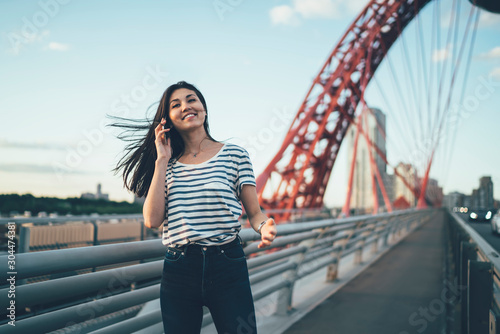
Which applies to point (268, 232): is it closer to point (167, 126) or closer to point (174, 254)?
point (174, 254)

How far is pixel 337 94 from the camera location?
18594 mm

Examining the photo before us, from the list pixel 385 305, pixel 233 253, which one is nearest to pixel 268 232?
pixel 233 253

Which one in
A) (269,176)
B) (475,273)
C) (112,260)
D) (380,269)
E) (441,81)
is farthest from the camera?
(441,81)

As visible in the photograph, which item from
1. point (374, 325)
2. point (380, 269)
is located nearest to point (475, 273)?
point (374, 325)

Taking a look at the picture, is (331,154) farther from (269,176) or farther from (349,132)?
(269,176)

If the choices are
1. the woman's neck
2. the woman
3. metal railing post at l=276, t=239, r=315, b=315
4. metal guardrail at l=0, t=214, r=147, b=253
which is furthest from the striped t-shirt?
metal guardrail at l=0, t=214, r=147, b=253

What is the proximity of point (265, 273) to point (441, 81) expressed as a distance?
19214 mm

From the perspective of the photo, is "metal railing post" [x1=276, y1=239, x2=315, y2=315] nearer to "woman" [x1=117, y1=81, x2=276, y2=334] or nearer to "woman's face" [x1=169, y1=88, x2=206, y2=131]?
"woman" [x1=117, y1=81, x2=276, y2=334]

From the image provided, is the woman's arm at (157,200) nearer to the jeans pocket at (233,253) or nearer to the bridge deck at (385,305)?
the jeans pocket at (233,253)

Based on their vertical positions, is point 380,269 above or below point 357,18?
below

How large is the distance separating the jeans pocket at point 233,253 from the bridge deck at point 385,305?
7.55 ft

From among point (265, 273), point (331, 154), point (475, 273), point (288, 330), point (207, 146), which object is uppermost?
point (331, 154)

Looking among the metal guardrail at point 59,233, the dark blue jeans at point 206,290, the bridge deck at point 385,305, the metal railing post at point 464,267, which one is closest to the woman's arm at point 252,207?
the dark blue jeans at point 206,290

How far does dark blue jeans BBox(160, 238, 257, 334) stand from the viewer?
1711mm
